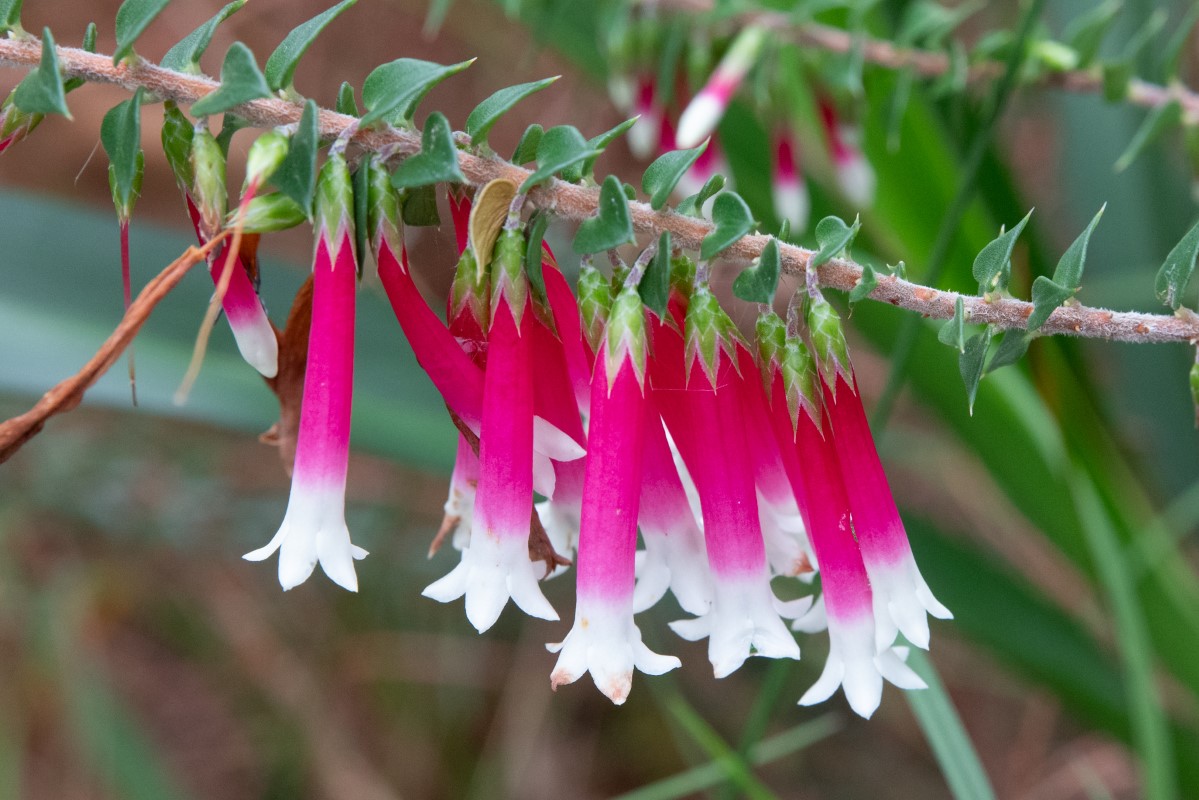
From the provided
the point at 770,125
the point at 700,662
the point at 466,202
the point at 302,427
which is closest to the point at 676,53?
the point at 770,125

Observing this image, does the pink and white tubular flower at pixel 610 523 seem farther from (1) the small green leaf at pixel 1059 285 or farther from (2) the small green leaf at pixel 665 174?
(1) the small green leaf at pixel 1059 285

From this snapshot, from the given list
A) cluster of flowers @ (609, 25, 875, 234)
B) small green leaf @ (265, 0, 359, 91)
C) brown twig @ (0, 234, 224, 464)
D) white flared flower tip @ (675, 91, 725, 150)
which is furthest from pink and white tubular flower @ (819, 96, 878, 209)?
brown twig @ (0, 234, 224, 464)

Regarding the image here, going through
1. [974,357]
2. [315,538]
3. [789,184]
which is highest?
[974,357]

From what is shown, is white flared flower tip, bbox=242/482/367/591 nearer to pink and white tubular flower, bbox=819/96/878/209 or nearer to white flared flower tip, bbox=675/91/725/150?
white flared flower tip, bbox=675/91/725/150

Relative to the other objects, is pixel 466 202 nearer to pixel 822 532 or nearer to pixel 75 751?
pixel 822 532

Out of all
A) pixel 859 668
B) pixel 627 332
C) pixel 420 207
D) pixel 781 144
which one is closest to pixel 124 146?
pixel 420 207

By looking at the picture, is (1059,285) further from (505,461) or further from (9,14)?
(9,14)
